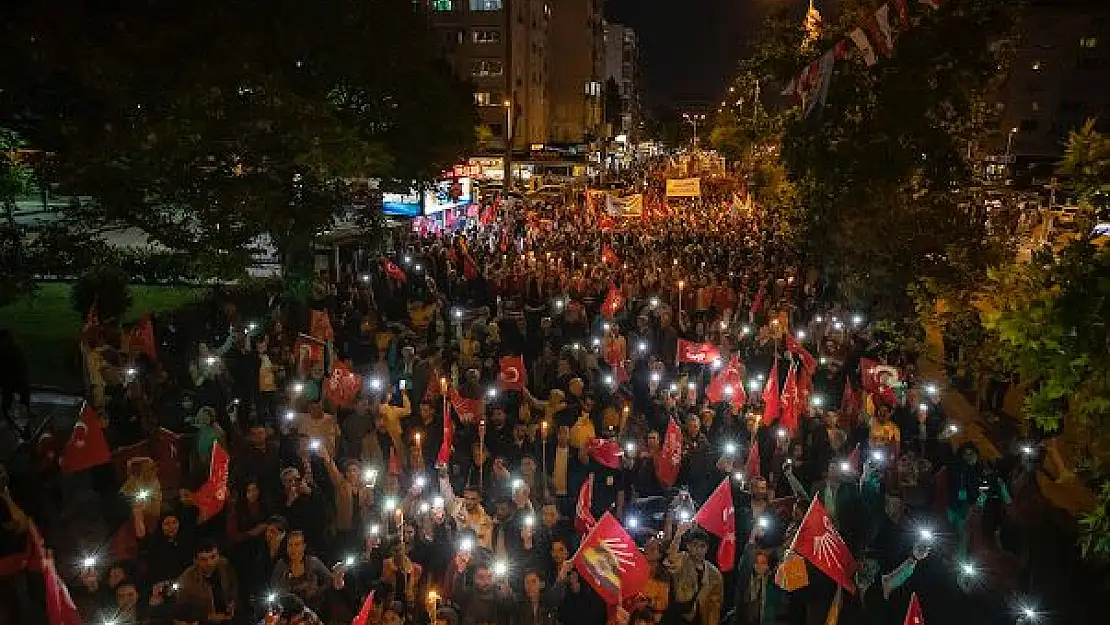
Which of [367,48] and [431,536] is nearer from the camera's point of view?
[431,536]

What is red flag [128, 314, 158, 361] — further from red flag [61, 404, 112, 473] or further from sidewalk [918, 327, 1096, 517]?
sidewalk [918, 327, 1096, 517]

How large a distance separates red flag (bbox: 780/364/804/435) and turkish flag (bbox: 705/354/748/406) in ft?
2.16

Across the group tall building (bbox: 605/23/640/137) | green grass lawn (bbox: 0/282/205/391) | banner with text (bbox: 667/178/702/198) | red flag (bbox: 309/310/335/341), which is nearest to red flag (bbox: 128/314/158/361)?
green grass lawn (bbox: 0/282/205/391)

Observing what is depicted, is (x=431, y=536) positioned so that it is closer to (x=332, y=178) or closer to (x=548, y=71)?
(x=332, y=178)

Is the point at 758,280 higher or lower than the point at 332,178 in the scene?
lower

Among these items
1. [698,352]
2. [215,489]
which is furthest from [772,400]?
[215,489]

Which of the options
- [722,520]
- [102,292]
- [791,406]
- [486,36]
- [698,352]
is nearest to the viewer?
[722,520]

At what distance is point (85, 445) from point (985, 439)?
13.9 meters

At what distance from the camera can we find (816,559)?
7543mm

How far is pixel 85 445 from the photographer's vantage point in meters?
9.50

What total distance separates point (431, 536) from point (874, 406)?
6.53 meters

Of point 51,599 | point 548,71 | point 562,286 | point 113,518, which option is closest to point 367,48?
point 562,286

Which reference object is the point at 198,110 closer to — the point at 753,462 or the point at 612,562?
the point at 753,462

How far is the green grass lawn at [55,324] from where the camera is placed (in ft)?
53.0
